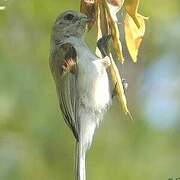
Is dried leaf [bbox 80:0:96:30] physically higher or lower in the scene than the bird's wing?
higher

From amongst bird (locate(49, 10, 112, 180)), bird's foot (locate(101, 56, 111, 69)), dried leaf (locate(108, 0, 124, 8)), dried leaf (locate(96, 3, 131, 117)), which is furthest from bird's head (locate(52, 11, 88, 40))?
dried leaf (locate(108, 0, 124, 8))

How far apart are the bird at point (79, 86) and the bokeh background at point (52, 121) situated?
0.54 m

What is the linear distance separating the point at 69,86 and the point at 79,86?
59 millimetres

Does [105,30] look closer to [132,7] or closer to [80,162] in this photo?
[132,7]

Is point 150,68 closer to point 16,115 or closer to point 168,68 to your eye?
point 168,68

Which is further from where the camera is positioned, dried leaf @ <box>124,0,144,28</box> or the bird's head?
the bird's head

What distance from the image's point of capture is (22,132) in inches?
191

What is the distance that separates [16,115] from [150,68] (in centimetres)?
126

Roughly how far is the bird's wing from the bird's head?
9 cm

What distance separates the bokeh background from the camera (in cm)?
468

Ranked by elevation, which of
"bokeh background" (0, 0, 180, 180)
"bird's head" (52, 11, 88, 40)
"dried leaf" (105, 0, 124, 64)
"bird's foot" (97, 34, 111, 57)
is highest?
"dried leaf" (105, 0, 124, 64)

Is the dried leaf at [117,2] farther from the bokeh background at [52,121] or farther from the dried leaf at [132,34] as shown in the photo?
the bokeh background at [52,121]

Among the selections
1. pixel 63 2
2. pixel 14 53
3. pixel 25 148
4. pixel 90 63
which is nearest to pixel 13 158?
pixel 25 148

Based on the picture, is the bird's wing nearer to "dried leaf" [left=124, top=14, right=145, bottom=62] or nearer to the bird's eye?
the bird's eye
